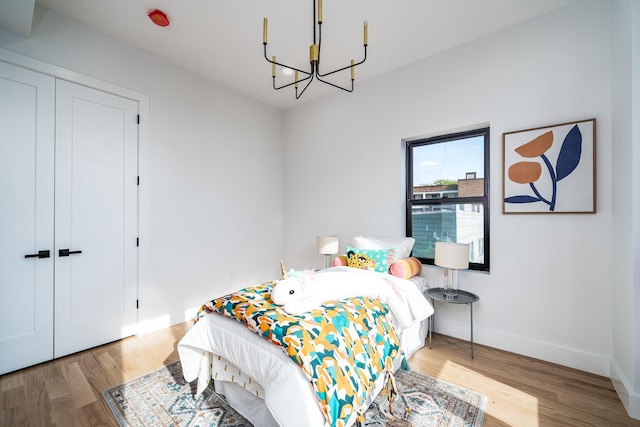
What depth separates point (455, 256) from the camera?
2.56 metres

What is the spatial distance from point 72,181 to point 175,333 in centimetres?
182

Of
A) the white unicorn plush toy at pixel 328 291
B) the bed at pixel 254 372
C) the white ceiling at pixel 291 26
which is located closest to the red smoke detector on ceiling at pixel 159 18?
the white ceiling at pixel 291 26

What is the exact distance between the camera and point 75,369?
2.29 m

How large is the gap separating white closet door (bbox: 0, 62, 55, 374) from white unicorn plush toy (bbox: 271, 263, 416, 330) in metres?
2.19

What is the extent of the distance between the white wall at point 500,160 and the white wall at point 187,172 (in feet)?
4.98

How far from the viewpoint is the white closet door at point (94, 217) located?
98.0 inches

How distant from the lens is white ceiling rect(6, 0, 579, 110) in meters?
2.32

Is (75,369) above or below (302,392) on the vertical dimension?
below

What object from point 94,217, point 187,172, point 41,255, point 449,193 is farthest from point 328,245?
point 41,255

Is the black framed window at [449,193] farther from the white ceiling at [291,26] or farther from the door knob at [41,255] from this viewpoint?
the door knob at [41,255]

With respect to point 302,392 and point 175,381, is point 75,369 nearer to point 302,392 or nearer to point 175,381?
point 175,381

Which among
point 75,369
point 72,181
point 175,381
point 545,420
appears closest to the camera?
point 545,420

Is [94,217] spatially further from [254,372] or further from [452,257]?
[452,257]

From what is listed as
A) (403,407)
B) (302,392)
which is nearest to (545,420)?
(403,407)
